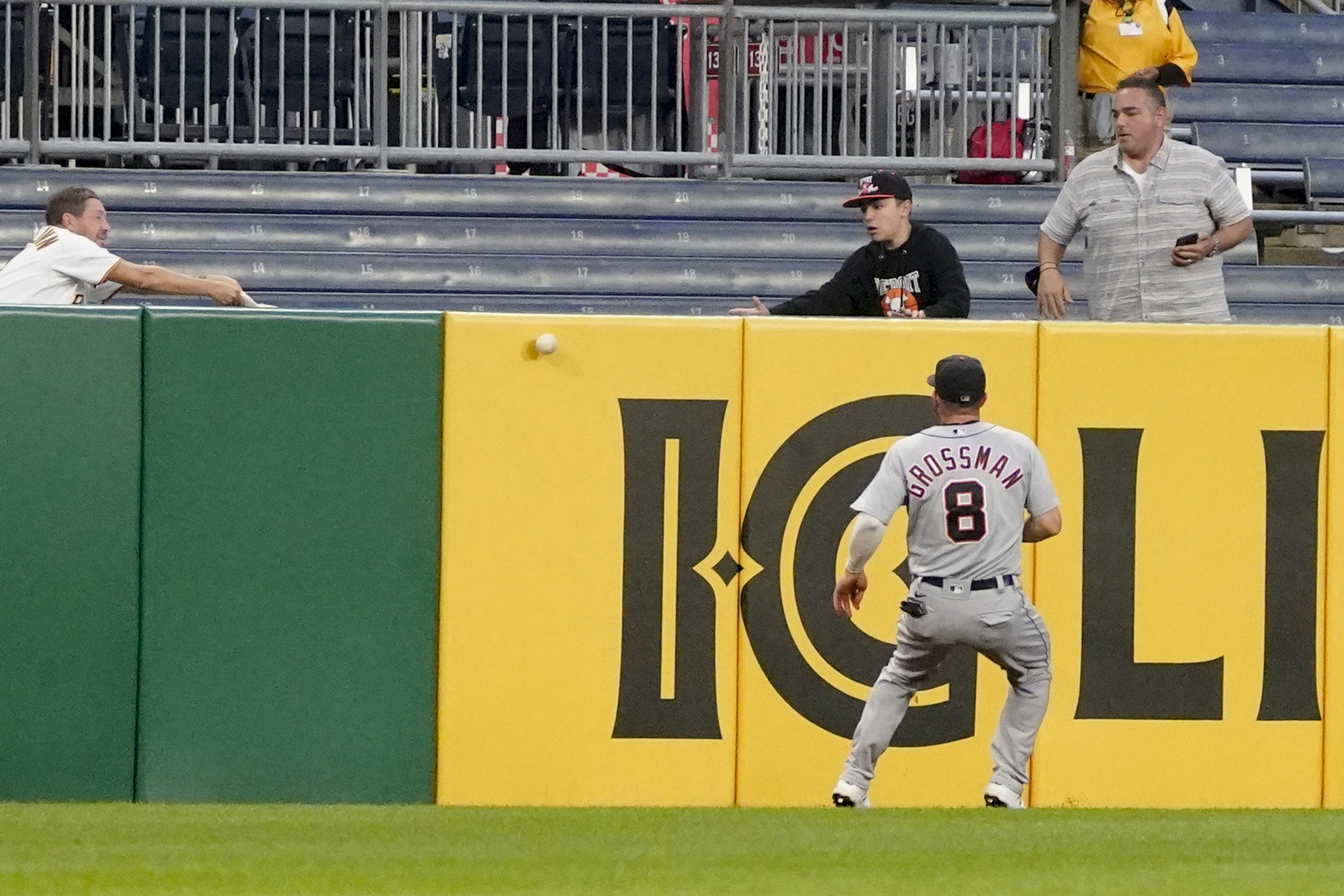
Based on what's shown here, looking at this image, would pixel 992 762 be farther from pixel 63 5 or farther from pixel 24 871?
pixel 63 5

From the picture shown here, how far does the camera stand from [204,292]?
8102mm

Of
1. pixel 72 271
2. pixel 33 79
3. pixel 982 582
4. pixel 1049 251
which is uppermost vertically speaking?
pixel 33 79

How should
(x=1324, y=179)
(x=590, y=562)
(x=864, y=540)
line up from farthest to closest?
1. (x=1324, y=179)
2. (x=590, y=562)
3. (x=864, y=540)

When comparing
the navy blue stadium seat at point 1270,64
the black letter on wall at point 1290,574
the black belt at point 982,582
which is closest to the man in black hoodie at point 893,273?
the black letter on wall at point 1290,574

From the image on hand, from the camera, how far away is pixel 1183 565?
8.49 metres

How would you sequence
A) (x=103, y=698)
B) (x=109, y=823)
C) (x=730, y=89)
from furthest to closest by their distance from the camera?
(x=730, y=89) → (x=103, y=698) → (x=109, y=823)

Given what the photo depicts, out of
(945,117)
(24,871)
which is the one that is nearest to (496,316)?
(24,871)

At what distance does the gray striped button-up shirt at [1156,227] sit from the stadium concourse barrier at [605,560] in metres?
0.76

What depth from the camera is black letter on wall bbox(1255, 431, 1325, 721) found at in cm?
848

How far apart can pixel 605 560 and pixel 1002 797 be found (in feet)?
5.65

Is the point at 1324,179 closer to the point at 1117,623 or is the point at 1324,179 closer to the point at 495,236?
the point at 495,236

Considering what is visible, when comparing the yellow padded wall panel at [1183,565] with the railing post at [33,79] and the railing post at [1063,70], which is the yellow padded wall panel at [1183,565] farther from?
the railing post at [33,79]

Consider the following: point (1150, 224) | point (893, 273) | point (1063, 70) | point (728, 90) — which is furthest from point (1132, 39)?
point (893, 273)

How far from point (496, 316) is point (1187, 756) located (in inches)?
124
